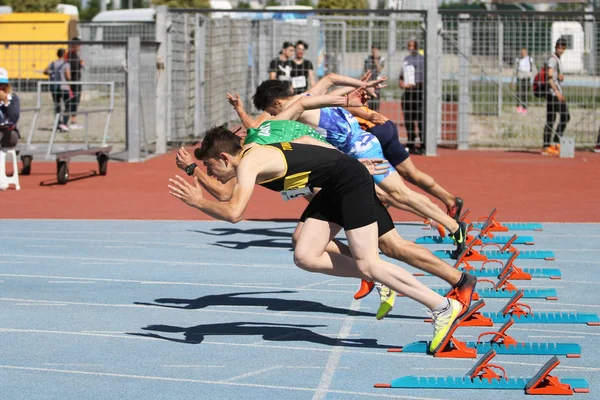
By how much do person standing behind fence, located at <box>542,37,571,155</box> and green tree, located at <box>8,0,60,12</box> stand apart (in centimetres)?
3538

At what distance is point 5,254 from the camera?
1098 centimetres

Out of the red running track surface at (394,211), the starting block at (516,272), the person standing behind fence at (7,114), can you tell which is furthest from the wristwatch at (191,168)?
the person standing behind fence at (7,114)

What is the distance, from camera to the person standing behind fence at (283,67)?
1992cm

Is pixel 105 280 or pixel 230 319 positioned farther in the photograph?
pixel 105 280

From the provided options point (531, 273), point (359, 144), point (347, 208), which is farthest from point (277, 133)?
point (531, 273)

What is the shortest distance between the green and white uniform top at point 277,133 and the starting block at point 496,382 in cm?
178

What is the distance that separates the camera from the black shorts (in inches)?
262

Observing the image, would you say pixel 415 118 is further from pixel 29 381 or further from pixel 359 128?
pixel 29 381

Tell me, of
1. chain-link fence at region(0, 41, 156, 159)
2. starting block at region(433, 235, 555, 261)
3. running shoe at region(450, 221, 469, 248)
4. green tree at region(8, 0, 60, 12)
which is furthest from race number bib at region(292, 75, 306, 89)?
green tree at region(8, 0, 60, 12)

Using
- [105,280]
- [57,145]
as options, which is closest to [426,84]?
[57,145]

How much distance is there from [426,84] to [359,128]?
413 inches

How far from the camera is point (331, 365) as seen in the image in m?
6.63

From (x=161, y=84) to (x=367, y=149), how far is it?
11078mm

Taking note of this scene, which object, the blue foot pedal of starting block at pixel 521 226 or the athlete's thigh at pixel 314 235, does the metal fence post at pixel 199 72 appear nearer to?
the blue foot pedal of starting block at pixel 521 226
